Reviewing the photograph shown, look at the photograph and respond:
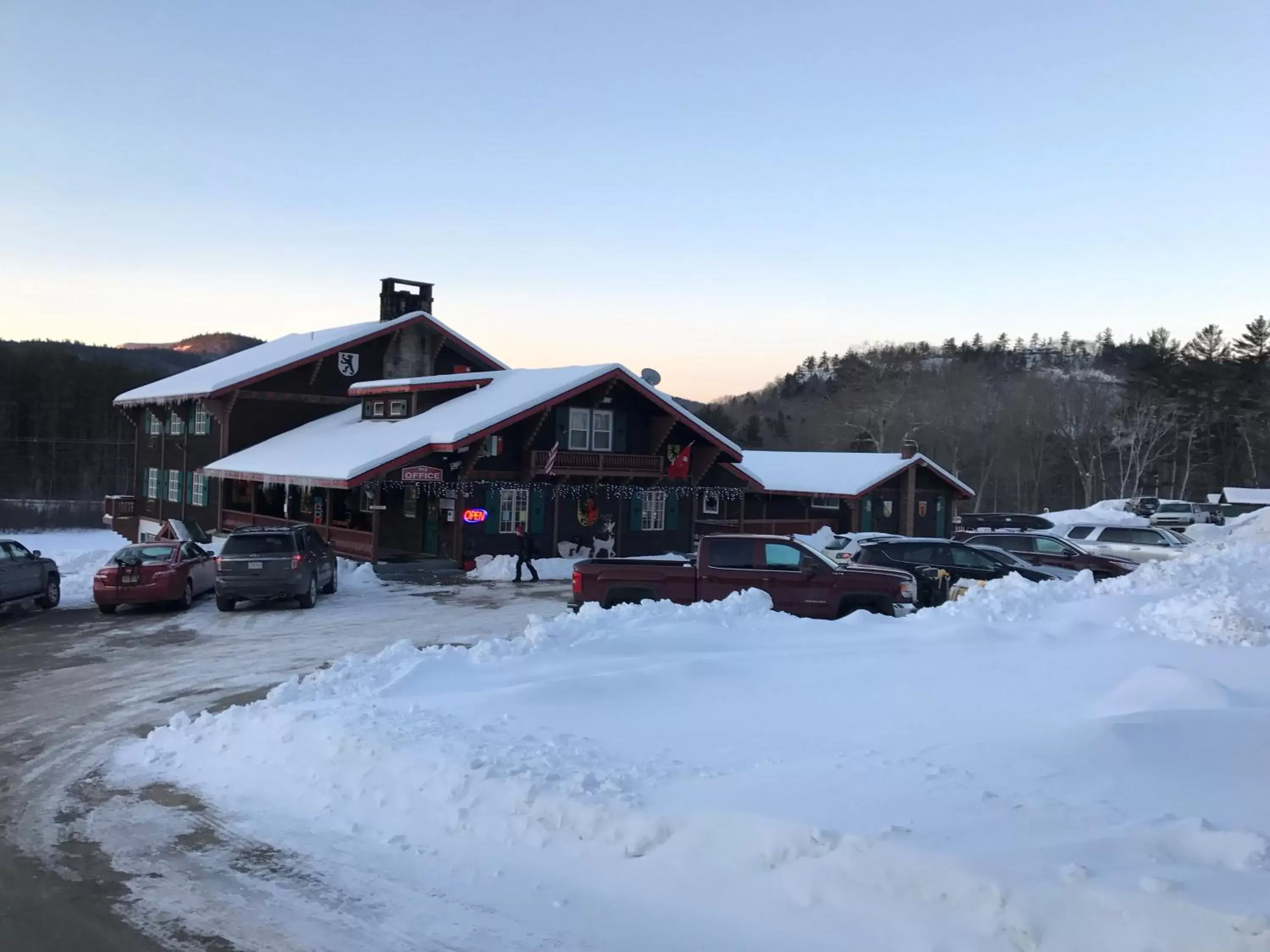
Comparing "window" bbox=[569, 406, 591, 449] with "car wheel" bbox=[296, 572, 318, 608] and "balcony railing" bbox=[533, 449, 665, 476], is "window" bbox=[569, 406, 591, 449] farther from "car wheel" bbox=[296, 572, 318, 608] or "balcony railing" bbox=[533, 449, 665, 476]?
"car wheel" bbox=[296, 572, 318, 608]

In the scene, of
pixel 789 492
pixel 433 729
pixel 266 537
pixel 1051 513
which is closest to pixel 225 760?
pixel 433 729

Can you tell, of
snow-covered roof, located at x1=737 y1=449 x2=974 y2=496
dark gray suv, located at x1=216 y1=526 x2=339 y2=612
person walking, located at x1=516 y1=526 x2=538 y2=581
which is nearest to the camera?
dark gray suv, located at x1=216 y1=526 x2=339 y2=612

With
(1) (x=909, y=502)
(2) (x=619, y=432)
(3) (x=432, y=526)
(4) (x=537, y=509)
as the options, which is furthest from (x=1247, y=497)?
(3) (x=432, y=526)

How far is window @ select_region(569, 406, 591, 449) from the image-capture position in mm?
32031

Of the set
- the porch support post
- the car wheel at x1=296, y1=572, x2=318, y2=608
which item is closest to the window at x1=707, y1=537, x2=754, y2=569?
the car wheel at x1=296, y1=572, x2=318, y2=608

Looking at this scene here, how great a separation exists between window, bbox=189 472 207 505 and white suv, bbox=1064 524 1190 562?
105 ft

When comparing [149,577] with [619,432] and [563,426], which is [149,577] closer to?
[563,426]

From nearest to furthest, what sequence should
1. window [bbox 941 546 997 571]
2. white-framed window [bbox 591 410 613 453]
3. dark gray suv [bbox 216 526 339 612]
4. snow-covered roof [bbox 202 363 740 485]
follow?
dark gray suv [bbox 216 526 339 612] → window [bbox 941 546 997 571] → snow-covered roof [bbox 202 363 740 485] → white-framed window [bbox 591 410 613 453]

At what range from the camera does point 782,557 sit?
53.3 feet

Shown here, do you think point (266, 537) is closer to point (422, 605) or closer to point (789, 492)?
point (422, 605)

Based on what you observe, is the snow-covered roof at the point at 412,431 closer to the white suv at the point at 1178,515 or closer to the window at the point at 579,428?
the window at the point at 579,428

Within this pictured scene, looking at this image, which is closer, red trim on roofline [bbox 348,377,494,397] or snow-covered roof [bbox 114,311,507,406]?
red trim on roofline [bbox 348,377,494,397]

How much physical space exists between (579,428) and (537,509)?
2.95 metres

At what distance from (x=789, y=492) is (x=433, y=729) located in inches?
1494
